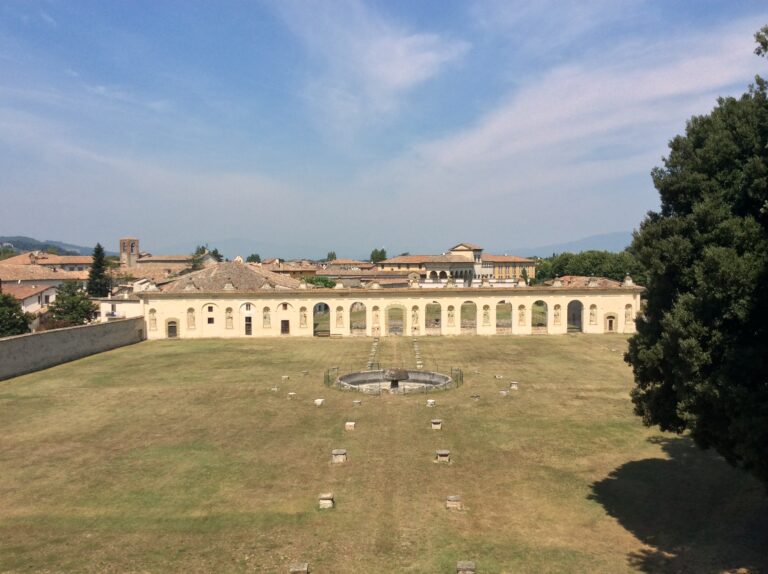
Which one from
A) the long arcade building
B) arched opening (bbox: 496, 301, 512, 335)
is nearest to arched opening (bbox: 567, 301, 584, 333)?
the long arcade building

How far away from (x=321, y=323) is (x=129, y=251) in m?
85.8

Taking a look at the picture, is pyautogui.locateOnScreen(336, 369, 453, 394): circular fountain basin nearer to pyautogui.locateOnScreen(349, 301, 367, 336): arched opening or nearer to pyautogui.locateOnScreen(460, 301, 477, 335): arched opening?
pyautogui.locateOnScreen(349, 301, 367, 336): arched opening

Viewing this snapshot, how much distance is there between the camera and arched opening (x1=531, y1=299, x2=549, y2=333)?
59719mm

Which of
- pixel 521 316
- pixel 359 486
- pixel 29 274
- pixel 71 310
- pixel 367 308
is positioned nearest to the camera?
pixel 359 486

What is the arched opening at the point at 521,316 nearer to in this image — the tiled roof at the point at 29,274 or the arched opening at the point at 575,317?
the arched opening at the point at 575,317

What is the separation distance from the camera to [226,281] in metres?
63.4

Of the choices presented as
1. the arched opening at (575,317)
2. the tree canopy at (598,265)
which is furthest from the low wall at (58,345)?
the tree canopy at (598,265)

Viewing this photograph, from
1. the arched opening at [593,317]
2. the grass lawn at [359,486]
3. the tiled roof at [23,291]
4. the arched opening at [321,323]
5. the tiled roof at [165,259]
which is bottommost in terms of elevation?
the grass lawn at [359,486]

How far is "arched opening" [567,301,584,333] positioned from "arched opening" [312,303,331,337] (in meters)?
26.5

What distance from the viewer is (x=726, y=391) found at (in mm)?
11688

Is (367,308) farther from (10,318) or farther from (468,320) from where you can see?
(10,318)

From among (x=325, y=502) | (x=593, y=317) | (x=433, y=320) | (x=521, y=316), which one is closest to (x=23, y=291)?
(x=433, y=320)

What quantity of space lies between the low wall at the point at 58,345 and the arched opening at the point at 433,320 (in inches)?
1163

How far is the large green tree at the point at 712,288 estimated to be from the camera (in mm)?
11539
